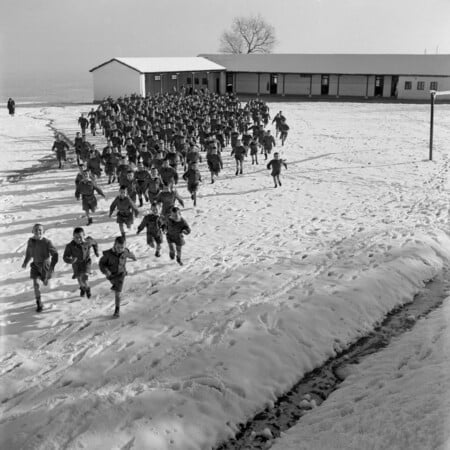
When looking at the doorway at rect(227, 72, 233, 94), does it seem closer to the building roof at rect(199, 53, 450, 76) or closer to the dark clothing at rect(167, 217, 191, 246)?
the building roof at rect(199, 53, 450, 76)

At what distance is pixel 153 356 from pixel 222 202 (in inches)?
329

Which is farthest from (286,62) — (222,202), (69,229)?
(69,229)

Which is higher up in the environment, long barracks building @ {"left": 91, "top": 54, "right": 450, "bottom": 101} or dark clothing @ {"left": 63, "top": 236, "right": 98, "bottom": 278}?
long barracks building @ {"left": 91, "top": 54, "right": 450, "bottom": 101}

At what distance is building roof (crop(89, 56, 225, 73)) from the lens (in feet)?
142

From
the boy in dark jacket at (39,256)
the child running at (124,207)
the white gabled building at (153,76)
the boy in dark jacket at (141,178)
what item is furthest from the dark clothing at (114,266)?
the white gabled building at (153,76)

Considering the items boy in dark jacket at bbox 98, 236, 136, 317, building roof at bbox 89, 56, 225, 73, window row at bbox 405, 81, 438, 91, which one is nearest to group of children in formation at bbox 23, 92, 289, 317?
boy in dark jacket at bbox 98, 236, 136, 317

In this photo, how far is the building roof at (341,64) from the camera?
4772 cm

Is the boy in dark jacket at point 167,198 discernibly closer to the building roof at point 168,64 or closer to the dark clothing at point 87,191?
the dark clothing at point 87,191

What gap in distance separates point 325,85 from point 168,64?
1592 centimetres

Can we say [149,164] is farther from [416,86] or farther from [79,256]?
[416,86]

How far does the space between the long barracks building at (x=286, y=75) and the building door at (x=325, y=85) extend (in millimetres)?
39

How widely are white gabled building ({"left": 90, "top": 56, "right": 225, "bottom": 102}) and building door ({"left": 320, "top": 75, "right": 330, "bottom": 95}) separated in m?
10.2

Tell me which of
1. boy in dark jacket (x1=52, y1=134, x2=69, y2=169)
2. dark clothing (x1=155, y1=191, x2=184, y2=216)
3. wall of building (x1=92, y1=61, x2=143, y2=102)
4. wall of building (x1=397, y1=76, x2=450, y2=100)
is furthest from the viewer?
wall of building (x1=397, y1=76, x2=450, y2=100)

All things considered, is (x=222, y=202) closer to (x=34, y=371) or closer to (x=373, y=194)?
(x=373, y=194)
